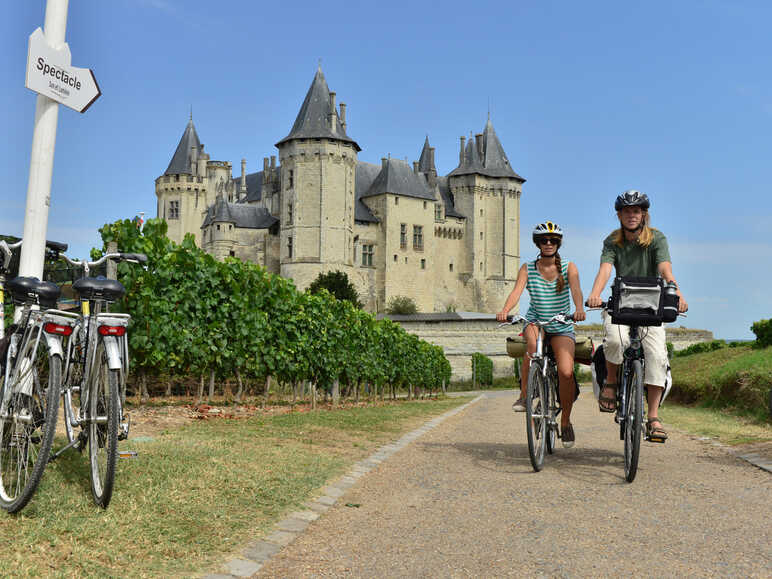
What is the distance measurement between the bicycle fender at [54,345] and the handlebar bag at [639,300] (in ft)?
11.5

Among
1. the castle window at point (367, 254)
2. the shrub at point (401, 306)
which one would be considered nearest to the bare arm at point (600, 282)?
the shrub at point (401, 306)

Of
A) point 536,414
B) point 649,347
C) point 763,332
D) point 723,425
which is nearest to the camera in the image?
point 649,347

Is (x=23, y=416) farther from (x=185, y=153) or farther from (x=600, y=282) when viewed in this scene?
(x=185, y=153)

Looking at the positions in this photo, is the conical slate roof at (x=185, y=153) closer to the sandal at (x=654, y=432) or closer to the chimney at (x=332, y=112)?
the chimney at (x=332, y=112)

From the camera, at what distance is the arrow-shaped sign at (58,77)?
4.47 m

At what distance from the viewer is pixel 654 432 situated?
519 centimetres

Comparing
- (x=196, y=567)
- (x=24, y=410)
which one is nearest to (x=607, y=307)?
(x=196, y=567)

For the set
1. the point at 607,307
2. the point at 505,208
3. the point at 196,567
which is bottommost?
the point at 196,567

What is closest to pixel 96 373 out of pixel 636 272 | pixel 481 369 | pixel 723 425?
pixel 636 272

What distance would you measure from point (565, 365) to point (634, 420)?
0.78 m

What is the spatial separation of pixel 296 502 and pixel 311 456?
1811 mm

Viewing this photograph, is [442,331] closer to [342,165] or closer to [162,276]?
[342,165]

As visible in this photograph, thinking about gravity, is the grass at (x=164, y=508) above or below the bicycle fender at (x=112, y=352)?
below

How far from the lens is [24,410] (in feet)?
12.1
